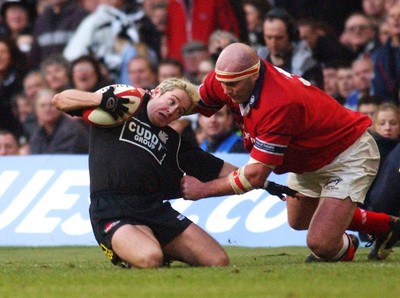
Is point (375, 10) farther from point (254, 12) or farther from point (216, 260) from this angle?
point (216, 260)

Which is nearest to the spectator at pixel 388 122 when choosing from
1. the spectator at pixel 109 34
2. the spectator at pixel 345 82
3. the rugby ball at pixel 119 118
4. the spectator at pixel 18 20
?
the spectator at pixel 345 82

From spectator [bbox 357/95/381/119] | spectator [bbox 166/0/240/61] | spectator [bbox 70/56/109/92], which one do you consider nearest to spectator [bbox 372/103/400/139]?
spectator [bbox 357/95/381/119]

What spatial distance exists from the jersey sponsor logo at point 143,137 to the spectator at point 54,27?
884 cm

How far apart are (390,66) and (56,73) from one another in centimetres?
501

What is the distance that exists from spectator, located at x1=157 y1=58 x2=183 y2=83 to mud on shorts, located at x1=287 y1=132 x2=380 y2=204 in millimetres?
5820

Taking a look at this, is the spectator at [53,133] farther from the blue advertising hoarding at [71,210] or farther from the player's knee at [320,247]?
the player's knee at [320,247]

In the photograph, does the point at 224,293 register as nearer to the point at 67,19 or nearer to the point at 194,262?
the point at 194,262

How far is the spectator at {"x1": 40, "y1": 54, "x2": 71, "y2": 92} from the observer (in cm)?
1877

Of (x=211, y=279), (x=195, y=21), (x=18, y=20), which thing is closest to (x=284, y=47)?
(x=195, y=21)

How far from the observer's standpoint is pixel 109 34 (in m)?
19.5

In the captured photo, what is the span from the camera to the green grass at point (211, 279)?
9.24 m

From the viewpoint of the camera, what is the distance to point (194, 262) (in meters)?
11.3

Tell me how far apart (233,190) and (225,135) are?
17.4 ft

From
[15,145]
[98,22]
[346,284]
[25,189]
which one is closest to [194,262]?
[346,284]
